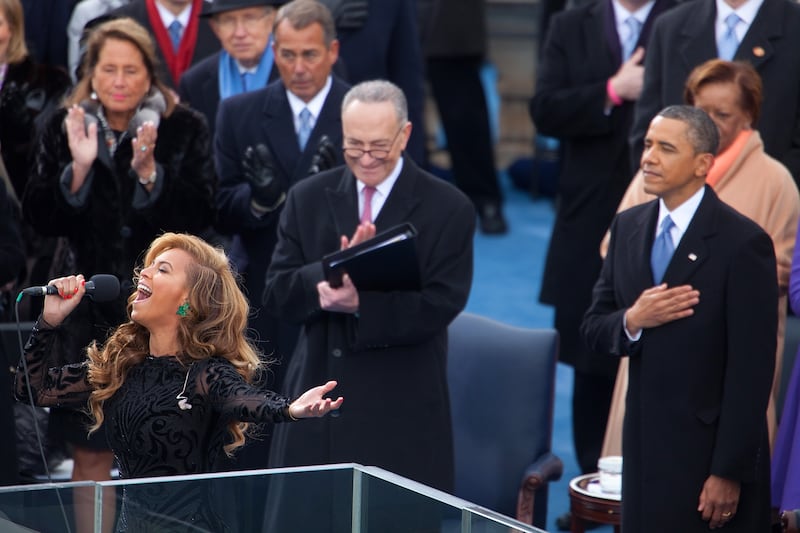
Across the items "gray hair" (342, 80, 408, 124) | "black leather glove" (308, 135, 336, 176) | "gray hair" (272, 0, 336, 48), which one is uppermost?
"gray hair" (272, 0, 336, 48)

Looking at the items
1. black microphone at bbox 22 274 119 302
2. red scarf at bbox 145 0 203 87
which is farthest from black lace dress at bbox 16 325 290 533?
red scarf at bbox 145 0 203 87

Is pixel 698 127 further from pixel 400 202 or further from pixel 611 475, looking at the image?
pixel 611 475

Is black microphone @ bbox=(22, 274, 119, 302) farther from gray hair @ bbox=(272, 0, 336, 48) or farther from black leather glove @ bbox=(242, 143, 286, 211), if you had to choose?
gray hair @ bbox=(272, 0, 336, 48)

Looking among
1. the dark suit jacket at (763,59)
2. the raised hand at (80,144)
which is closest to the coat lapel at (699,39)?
the dark suit jacket at (763,59)

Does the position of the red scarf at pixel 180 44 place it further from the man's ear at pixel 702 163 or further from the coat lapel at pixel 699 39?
the man's ear at pixel 702 163

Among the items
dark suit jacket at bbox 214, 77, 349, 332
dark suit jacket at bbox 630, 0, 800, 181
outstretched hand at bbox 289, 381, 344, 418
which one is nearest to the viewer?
outstretched hand at bbox 289, 381, 344, 418

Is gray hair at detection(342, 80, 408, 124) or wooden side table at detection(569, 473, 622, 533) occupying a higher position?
gray hair at detection(342, 80, 408, 124)

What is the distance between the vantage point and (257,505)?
2988 mm

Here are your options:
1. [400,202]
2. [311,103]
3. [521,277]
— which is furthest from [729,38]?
[521,277]

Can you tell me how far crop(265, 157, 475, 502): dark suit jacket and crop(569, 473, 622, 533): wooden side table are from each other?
0.45 m

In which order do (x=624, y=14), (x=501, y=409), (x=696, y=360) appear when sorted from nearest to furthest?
(x=696, y=360) → (x=501, y=409) → (x=624, y=14)

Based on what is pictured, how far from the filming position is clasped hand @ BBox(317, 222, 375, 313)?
447cm

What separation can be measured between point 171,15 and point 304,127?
3.71 feet

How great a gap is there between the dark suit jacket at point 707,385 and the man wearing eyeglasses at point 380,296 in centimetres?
60
